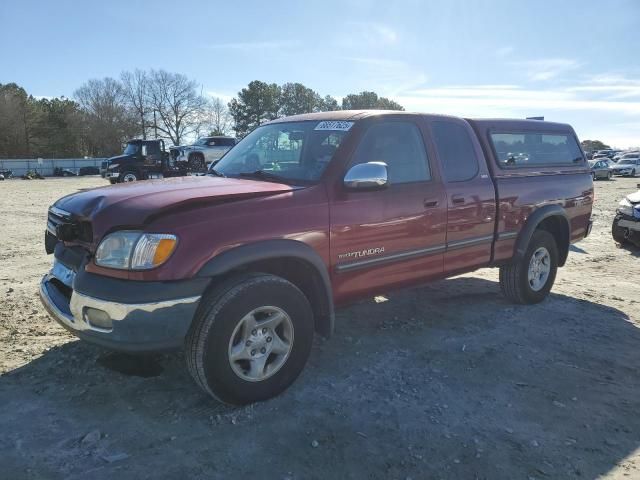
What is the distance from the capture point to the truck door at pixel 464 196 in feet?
14.1

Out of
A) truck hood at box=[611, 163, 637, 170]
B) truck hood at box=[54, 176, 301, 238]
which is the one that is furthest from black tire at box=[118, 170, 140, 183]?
truck hood at box=[611, 163, 637, 170]

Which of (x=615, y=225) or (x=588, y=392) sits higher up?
(x=615, y=225)

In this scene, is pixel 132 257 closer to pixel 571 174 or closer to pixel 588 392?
pixel 588 392

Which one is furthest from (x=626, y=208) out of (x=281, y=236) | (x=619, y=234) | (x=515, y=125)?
(x=281, y=236)

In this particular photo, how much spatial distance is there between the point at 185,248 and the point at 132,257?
296 mm

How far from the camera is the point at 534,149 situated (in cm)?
543

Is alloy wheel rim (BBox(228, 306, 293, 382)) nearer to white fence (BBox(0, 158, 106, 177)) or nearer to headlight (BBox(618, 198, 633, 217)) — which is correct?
headlight (BBox(618, 198, 633, 217))

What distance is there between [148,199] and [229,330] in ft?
3.08

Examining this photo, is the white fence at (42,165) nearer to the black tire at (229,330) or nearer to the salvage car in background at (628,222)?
the salvage car in background at (628,222)

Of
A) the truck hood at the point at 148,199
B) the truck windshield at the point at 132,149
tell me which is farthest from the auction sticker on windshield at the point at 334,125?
the truck windshield at the point at 132,149

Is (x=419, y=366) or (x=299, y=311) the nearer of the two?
(x=299, y=311)

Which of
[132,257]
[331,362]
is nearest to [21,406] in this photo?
[132,257]

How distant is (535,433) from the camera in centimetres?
297

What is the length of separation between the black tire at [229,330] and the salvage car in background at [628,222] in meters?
7.32
